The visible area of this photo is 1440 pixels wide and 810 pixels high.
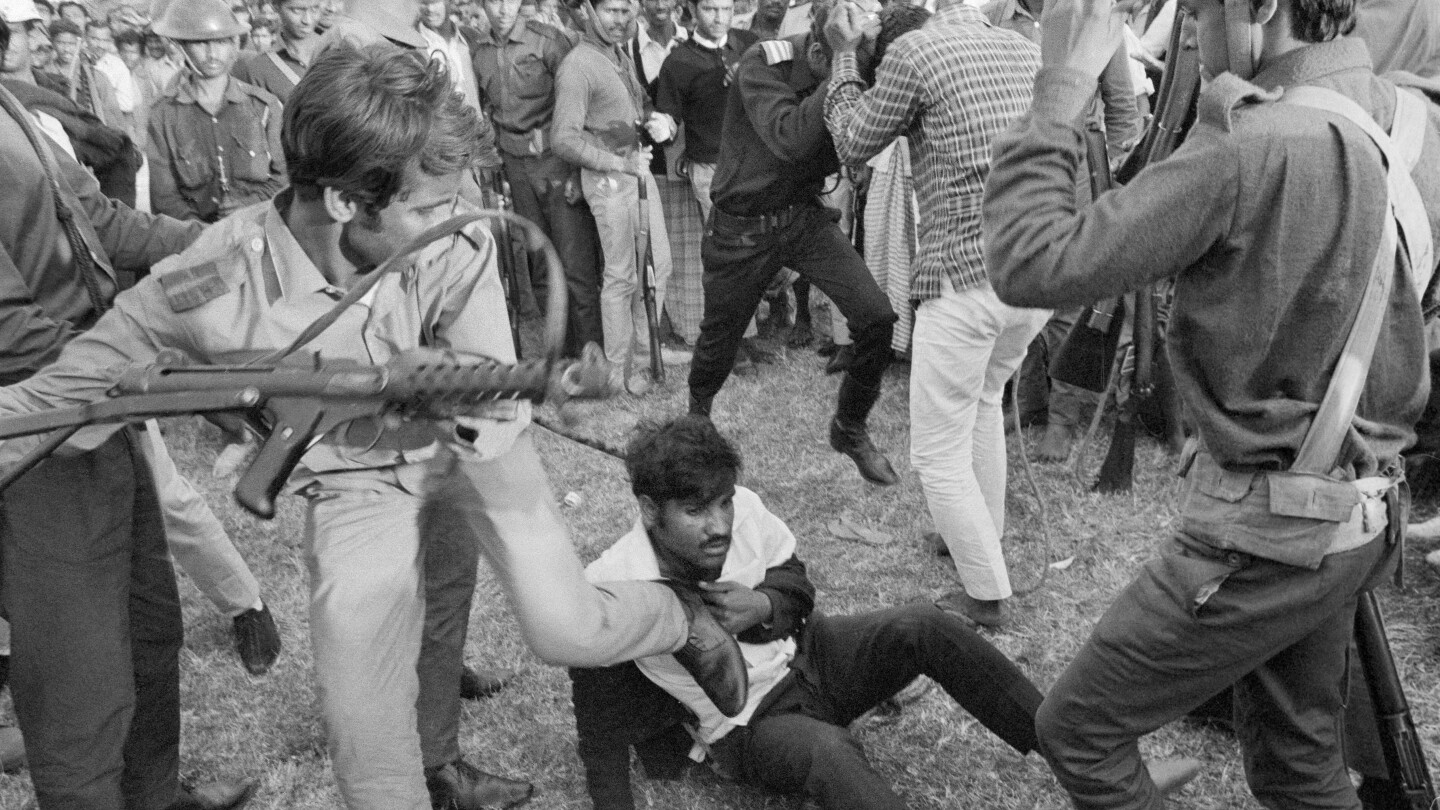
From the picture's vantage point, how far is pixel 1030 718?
270 centimetres

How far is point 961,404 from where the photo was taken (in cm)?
364

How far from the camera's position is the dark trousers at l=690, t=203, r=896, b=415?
462cm

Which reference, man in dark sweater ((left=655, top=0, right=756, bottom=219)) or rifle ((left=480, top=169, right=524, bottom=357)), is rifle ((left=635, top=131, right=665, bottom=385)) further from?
rifle ((left=480, top=169, right=524, bottom=357))

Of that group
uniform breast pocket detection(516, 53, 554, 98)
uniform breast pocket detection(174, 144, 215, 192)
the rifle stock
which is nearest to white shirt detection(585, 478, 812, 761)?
uniform breast pocket detection(174, 144, 215, 192)

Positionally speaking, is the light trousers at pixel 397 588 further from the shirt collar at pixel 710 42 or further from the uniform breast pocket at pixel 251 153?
the shirt collar at pixel 710 42

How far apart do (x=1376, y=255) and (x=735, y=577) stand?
5.27 ft

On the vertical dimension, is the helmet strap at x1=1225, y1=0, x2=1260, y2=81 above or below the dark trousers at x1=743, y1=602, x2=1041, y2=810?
above

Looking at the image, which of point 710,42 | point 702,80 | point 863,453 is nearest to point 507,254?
point 702,80

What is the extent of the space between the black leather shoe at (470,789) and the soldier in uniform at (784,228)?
2.27 m

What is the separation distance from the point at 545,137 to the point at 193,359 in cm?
466

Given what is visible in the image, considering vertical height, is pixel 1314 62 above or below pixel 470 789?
above

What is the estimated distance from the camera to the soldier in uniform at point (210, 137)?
17.2ft

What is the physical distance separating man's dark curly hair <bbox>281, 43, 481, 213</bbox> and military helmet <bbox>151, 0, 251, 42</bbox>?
132 inches

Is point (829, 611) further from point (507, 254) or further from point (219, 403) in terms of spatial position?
point (507, 254)
